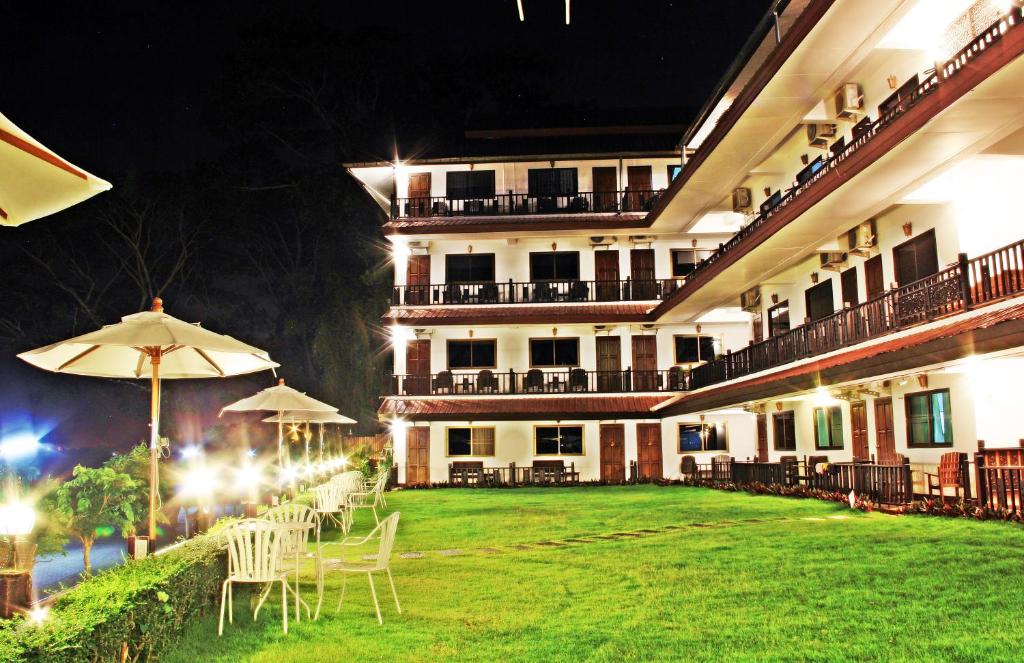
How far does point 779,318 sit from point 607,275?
343 inches

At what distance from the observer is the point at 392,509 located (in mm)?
19500

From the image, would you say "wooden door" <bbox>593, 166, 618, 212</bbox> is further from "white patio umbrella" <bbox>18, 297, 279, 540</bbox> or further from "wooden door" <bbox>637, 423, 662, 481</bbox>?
"white patio umbrella" <bbox>18, 297, 279, 540</bbox>

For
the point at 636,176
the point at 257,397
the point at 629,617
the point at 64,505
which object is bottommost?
the point at 629,617

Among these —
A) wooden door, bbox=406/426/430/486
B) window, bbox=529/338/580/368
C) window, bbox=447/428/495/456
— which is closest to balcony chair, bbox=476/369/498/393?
window, bbox=447/428/495/456

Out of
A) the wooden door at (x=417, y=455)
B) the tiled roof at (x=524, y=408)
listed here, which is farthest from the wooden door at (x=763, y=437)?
the wooden door at (x=417, y=455)

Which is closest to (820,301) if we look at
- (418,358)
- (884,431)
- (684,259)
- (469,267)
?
(884,431)

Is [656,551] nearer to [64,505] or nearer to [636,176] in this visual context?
[64,505]

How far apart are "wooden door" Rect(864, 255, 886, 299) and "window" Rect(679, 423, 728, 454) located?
1235 cm

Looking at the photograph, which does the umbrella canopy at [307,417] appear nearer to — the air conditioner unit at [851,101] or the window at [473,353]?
the window at [473,353]

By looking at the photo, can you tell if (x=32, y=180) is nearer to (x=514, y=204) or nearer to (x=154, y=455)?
(x=154, y=455)

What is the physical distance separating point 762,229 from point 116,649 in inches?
663

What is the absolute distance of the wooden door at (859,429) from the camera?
19391mm

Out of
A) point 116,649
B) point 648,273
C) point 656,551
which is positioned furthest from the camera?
point 648,273

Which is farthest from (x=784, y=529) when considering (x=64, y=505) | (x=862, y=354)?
(x=64, y=505)
